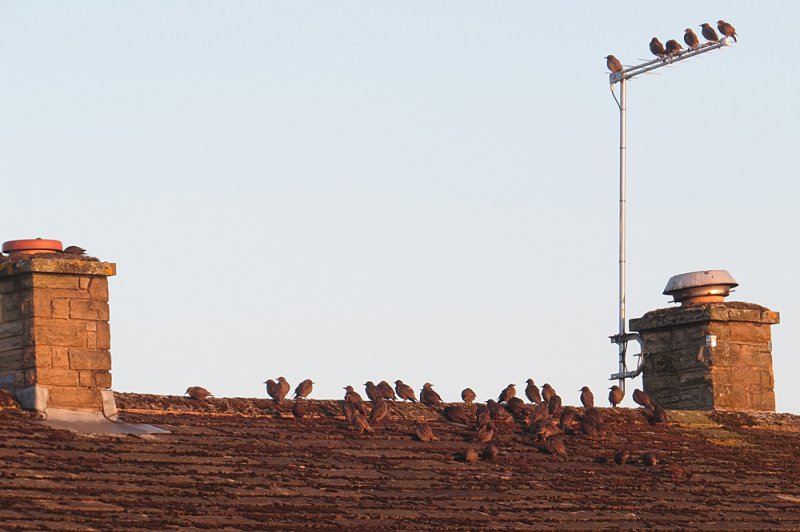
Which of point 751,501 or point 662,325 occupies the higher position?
point 662,325

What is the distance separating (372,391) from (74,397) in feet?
11.9

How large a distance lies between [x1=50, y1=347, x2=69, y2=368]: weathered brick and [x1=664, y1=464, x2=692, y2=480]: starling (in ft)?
18.9

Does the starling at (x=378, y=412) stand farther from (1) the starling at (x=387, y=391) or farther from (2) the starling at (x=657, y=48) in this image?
(2) the starling at (x=657, y=48)

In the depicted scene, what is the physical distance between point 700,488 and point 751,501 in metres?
0.49

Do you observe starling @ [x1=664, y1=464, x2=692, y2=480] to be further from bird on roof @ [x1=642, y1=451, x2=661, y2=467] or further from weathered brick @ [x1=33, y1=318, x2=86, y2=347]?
weathered brick @ [x1=33, y1=318, x2=86, y2=347]

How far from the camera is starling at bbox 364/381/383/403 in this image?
17.9 meters

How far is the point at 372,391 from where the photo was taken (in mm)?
18016

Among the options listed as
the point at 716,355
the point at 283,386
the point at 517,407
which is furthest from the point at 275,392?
the point at 716,355

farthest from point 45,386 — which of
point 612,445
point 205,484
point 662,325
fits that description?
point 662,325

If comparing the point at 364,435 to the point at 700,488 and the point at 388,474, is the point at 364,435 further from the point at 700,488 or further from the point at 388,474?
the point at 700,488

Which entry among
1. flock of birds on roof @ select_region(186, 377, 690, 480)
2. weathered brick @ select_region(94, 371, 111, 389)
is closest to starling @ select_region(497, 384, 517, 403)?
flock of birds on roof @ select_region(186, 377, 690, 480)

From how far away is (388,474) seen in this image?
1534cm

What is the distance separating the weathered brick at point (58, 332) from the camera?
15250mm

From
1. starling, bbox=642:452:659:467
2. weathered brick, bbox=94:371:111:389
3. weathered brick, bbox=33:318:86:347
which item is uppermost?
weathered brick, bbox=33:318:86:347
